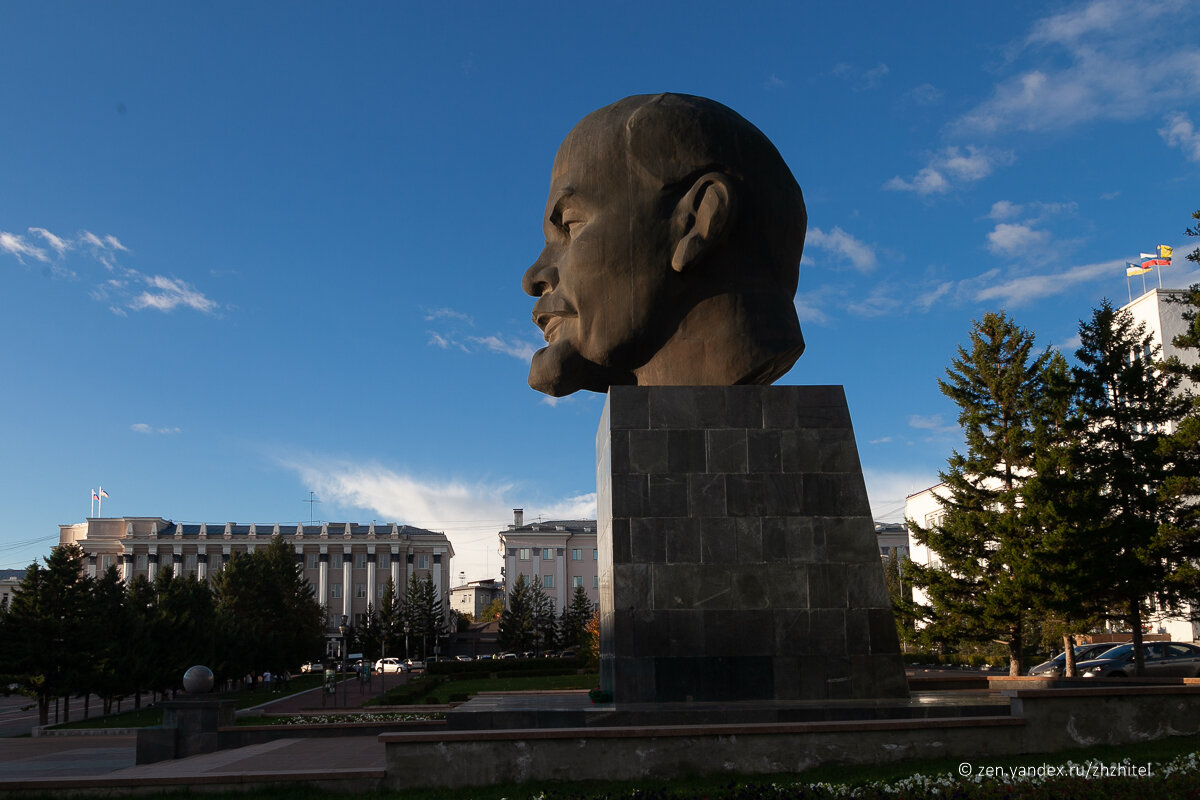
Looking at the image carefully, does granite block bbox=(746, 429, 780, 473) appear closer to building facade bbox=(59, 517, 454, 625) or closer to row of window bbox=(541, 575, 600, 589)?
row of window bbox=(541, 575, 600, 589)

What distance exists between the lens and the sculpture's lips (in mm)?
11484

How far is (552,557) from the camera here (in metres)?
94.5

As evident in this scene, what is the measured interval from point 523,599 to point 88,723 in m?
46.7

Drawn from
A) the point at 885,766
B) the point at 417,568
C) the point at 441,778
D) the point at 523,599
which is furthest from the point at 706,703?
the point at 417,568

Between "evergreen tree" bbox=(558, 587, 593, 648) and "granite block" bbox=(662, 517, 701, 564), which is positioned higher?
"granite block" bbox=(662, 517, 701, 564)

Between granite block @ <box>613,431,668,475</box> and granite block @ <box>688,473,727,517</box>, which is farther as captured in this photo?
granite block @ <box>613,431,668,475</box>

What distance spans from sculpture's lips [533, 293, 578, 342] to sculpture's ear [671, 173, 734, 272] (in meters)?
1.49

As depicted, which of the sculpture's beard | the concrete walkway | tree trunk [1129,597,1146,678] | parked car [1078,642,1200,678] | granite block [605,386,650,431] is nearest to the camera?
the concrete walkway

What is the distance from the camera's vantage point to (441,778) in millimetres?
8156

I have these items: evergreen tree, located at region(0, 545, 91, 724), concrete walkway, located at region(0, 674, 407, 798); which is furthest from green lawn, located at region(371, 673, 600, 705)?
concrete walkway, located at region(0, 674, 407, 798)

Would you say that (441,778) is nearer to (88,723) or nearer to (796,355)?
(796,355)

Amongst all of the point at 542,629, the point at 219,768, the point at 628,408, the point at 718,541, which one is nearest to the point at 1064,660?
the point at 718,541

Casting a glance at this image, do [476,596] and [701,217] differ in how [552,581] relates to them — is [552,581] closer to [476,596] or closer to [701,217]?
[476,596]

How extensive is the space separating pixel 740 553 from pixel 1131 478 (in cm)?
1634
